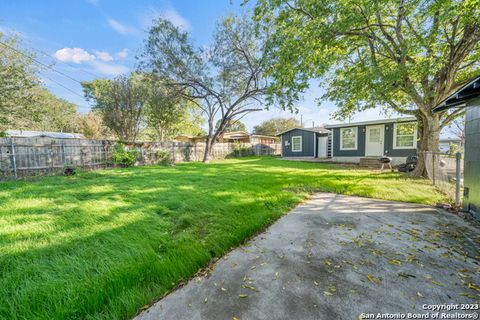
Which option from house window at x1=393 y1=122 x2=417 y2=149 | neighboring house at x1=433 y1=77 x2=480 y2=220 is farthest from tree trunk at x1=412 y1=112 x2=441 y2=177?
house window at x1=393 y1=122 x2=417 y2=149

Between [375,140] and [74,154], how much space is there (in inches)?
619

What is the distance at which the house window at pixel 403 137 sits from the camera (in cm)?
970

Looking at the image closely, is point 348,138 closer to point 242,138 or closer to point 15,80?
point 242,138

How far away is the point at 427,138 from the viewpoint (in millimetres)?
6043

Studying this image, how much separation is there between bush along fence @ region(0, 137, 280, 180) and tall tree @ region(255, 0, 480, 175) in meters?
8.71

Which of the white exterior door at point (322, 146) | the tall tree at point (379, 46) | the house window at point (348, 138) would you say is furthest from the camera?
the white exterior door at point (322, 146)

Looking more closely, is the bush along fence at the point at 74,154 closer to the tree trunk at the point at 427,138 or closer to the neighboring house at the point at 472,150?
the neighboring house at the point at 472,150

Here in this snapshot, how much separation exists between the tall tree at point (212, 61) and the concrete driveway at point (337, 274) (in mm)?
9463

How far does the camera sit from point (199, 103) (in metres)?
14.6

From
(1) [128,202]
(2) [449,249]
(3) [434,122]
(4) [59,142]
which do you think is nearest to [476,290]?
(2) [449,249]

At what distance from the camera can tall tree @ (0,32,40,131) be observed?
380 inches

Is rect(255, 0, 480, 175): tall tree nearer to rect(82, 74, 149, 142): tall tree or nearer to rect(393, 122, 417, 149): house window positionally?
rect(393, 122, 417, 149): house window

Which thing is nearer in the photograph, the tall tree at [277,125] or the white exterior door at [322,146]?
the white exterior door at [322,146]

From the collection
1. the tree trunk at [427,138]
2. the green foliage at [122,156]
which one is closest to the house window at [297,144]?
the tree trunk at [427,138]
